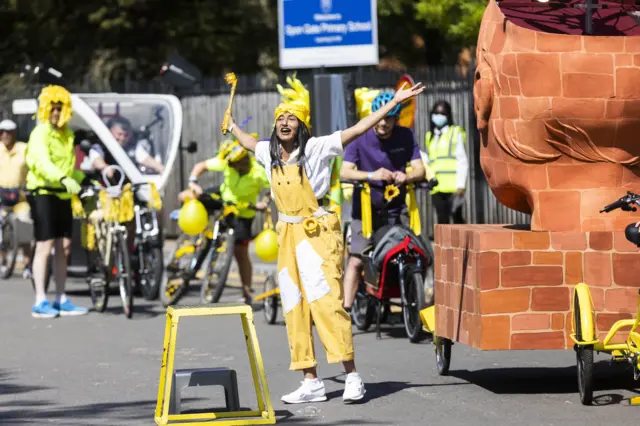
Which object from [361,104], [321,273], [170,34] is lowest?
[321,273]

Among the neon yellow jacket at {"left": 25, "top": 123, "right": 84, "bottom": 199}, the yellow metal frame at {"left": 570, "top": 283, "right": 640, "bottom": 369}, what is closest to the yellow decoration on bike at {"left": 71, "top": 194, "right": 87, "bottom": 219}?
the neon yellow jacket at {"left": 25, "top": 123, "right": 84, "bottom": 199}

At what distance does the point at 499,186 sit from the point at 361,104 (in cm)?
485

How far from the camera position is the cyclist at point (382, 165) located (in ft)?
40.0

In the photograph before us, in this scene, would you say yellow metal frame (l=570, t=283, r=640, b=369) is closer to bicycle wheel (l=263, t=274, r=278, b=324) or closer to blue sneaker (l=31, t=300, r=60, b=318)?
bicycle wheel (l=263, t=274, r=278, b=324)

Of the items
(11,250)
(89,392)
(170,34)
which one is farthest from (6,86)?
(89,392)

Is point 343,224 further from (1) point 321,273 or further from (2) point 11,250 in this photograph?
(2) point 11,250

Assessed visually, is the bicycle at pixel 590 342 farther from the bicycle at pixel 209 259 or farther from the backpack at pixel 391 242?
the bicycle at pixel 209 259

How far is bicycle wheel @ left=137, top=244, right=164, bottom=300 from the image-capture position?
16.0 metres

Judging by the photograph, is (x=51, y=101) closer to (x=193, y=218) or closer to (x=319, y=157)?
(x=193, y=218)

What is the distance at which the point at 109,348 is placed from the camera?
39.7 ft

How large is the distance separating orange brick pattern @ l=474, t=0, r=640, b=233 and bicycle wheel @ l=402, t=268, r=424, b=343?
8.15 feet

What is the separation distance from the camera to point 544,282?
923cm

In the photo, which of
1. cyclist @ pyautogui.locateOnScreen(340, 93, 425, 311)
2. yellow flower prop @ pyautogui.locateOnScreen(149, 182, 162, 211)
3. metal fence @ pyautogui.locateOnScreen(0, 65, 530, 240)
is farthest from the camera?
metal fence @ pyautogui.locateOnScreen(0, 65, 530, 240)

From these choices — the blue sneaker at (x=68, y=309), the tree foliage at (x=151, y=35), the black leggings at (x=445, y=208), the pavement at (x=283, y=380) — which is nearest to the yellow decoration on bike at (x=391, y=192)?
the pavement at (x=283, y=380)
